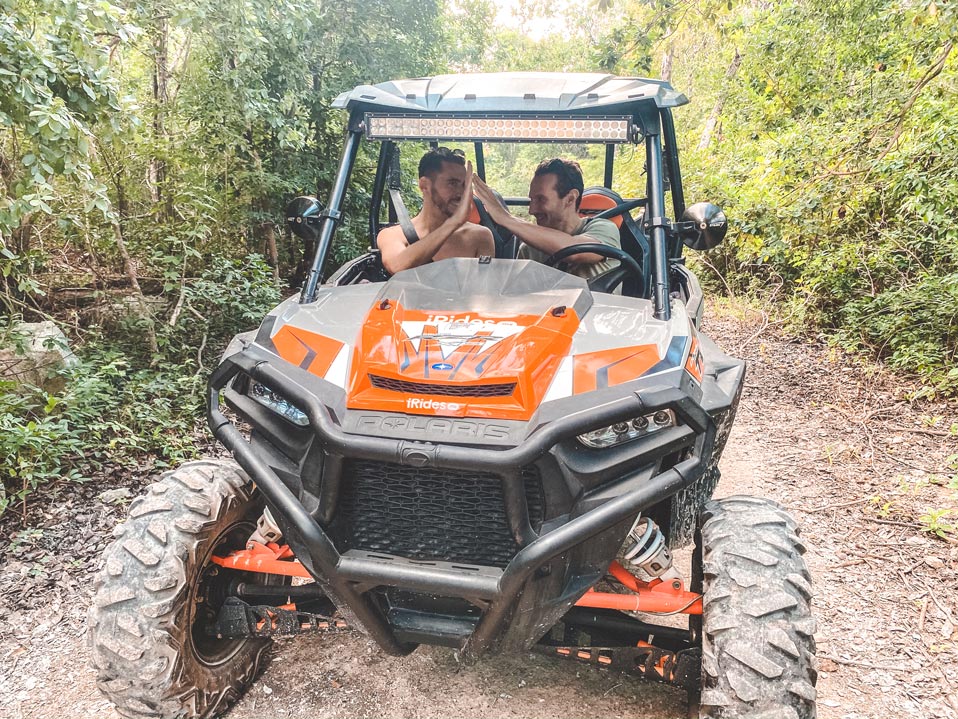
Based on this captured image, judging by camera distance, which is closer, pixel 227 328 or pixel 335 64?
pixel 227 328

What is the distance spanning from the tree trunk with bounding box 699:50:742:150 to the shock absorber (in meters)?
11.8

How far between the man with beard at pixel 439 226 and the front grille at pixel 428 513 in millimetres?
1259

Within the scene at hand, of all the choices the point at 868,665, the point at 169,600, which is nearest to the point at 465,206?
the point at 169,600

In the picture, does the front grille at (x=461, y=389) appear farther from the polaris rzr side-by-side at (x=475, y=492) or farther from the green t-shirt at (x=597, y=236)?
the green t-shirt at (x=597, y=236)

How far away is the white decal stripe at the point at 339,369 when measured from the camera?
2193mm

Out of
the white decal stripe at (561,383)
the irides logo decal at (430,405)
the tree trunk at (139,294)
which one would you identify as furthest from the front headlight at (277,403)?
the tree trunk at (139,294)

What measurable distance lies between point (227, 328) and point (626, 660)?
4944 mm

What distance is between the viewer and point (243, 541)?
277 cm

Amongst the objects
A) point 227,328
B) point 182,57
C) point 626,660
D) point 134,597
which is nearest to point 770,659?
point 626,660

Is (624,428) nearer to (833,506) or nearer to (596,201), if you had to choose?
(833,506)

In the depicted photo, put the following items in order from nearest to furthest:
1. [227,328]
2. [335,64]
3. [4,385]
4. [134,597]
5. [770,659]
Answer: [770,659], [134,597], [4,385], [227,328], [335,64]

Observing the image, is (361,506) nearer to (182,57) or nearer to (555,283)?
(555,283)

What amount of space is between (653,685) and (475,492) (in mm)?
1359

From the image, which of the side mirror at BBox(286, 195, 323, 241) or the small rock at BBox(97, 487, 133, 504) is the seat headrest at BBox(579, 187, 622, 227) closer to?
the side mirror at BBox(286, 195, 323, 241)
